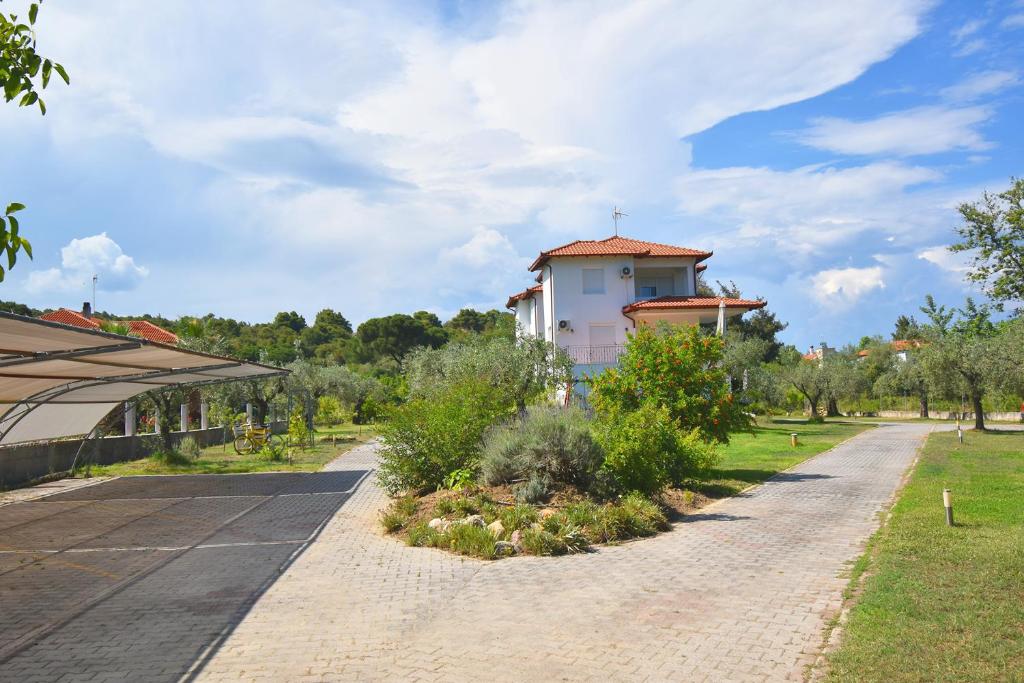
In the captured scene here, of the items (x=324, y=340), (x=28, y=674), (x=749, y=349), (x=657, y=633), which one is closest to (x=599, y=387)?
(x=657, y=633)

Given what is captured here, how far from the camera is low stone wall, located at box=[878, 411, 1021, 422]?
48050 mm

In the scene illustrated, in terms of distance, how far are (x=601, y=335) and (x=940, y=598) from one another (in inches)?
1153

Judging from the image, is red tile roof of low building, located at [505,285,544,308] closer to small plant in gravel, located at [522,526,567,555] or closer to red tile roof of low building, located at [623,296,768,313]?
red tile roof of low building, located at [623,296,768,313]

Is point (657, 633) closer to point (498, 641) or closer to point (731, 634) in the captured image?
point (731, 634)

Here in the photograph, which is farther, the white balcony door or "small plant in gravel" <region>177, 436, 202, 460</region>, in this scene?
the white balcony door

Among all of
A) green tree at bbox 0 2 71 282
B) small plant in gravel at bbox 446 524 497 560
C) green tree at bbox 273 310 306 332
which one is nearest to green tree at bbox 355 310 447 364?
green tree at bbox 273 310 306 332

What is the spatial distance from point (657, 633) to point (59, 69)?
603 cm

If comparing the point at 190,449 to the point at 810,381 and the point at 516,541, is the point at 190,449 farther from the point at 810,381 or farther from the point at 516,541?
the point at 810,381

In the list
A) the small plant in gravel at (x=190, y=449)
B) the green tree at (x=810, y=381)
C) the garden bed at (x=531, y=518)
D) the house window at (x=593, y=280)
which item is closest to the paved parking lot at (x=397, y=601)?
the garden bed at (x=531, y=518)

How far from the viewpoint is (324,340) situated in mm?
84688

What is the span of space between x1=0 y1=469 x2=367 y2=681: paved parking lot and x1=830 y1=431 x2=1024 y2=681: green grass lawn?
5306mm

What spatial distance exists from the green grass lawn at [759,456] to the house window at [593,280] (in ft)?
30.4

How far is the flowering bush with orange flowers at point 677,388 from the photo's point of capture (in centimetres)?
1662

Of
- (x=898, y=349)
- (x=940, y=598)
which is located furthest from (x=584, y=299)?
(x=898, y=349)
